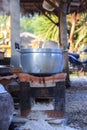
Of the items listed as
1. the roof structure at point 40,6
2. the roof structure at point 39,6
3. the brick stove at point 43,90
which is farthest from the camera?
the roof structure at point 40,6

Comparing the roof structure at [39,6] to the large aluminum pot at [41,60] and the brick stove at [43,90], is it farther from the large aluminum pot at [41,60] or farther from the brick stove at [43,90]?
the brick stove at [43,90]

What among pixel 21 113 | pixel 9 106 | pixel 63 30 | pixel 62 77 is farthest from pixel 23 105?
pixel 63 30

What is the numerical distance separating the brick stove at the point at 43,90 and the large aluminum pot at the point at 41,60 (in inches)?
3.6

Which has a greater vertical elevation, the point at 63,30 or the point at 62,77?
the point at 63,30

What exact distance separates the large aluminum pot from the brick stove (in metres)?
0.09

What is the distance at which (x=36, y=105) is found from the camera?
15.5 ft

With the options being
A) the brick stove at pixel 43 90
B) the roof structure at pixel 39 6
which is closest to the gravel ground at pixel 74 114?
the brick stove at pixel 43 90

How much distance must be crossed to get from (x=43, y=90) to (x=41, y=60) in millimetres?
374

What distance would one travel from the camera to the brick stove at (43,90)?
181 inches

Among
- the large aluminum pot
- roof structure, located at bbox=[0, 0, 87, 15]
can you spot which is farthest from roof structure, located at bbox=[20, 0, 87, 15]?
the large aluminum pot

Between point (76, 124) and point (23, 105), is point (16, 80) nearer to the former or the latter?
point (23, 105)

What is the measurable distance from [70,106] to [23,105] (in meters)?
1.71

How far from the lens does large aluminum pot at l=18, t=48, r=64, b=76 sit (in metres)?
4.61

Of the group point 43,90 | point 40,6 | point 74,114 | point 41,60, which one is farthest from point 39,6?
point 43,90
